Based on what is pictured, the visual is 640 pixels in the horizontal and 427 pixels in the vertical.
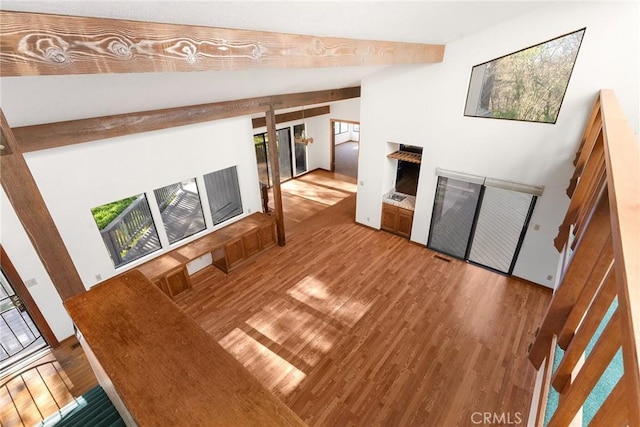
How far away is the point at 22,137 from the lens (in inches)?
130

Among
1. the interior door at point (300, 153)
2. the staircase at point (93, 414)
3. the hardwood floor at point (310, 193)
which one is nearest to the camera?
the staircase at point (93, 414)

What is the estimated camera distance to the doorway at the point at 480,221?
556 centimetres

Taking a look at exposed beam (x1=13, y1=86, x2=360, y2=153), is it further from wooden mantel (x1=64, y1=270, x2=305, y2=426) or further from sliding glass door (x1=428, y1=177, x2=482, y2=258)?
sliding glass door (x1=428, y1=177, x2=482, y2=258)

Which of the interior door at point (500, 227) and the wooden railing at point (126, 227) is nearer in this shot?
the wooden railing at point (126, 227)

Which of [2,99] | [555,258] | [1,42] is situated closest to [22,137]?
[2,99]

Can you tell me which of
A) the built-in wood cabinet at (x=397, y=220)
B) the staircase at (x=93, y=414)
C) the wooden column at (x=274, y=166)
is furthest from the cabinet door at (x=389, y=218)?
the staircase at (x=93, y=414)

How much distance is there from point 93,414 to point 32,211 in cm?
165

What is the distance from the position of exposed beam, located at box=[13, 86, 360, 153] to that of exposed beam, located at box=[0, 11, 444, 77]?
1.99 m

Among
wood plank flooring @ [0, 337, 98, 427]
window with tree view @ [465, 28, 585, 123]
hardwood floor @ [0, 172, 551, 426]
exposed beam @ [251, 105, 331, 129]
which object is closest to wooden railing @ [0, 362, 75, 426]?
wood plank flooring @ [0, 337, 98, 427]

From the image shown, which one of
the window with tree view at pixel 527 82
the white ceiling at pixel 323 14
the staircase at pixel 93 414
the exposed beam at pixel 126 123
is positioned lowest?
the staircase at pixel 93 414

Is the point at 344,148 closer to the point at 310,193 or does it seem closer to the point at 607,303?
the point at 310,193

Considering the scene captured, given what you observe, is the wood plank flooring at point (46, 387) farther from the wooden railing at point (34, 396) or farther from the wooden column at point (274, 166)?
the wooden column at point (274, 166)

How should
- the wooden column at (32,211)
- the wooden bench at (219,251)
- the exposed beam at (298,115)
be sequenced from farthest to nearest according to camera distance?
1. the exposed beam at (298,115)
2. the wooden bench at (219,251)
3. the wooden column at (32,211)

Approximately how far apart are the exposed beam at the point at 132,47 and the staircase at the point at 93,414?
227 centimetres
